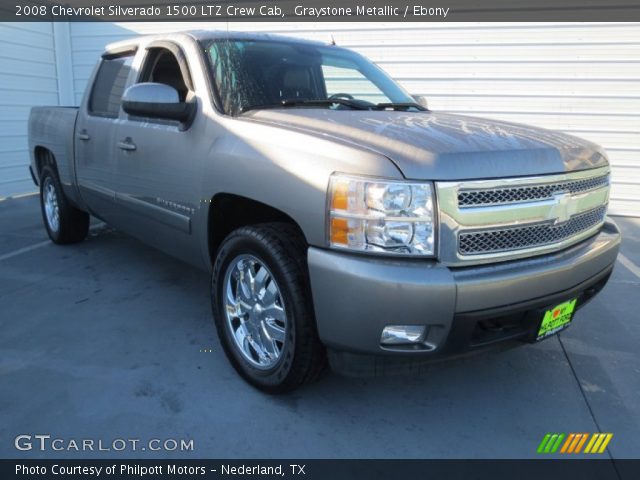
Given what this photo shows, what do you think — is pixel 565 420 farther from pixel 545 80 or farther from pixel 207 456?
pixel 545 80

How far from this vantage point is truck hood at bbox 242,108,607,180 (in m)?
2.06

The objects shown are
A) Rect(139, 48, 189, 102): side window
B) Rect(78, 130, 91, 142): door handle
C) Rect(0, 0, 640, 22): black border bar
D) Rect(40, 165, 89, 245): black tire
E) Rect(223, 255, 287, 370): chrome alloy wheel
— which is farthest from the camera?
Rect(0, 0, 640, 22): black border bar

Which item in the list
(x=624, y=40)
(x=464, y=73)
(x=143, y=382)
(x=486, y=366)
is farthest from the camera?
(x=464, y=73)

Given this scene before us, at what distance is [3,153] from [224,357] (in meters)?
7.40

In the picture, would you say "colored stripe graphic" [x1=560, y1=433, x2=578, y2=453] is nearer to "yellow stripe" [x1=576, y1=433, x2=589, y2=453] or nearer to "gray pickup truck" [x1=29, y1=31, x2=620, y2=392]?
Answer: "yellow stripe" [x1=576, y1=433, x2=589, y2=453]

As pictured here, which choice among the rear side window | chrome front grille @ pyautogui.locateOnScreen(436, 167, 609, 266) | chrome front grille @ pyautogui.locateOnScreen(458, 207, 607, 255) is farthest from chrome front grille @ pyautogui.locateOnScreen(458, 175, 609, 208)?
the rear side window

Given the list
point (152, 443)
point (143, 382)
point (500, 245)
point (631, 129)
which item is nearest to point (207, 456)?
point (152, 443)

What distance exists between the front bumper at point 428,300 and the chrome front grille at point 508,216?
7cm

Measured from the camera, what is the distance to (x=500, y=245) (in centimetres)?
217

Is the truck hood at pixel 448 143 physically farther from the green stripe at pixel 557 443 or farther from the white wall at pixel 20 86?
the white wall at pixel 20 86

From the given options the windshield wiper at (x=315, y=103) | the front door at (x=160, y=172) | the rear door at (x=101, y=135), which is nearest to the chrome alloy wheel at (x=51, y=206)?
the rear door at (x=101, y=135)

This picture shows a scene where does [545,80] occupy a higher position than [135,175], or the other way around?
[545,80]
